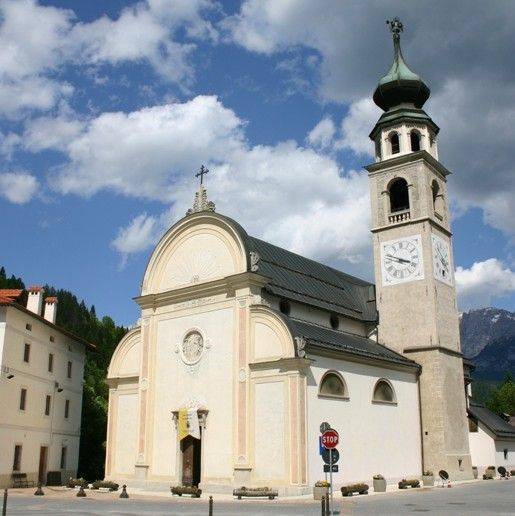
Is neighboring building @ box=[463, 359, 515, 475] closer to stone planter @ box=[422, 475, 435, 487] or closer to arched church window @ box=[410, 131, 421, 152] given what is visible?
stone planter @ box=[422, 475, 435, 487]

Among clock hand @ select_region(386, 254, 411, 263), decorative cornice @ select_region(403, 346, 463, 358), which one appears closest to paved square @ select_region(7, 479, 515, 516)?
decorative cornice @ select_region(403, 346, 463, 358)

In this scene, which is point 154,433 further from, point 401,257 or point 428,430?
point 401,257

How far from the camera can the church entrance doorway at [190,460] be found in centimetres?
3119

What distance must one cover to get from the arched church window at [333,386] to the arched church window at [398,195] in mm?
14545

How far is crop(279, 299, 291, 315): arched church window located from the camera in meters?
33.8

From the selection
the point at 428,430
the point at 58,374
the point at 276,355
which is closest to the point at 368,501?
the point at 276,355

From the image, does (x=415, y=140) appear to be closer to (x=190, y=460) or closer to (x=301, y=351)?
(x=301, y=351)

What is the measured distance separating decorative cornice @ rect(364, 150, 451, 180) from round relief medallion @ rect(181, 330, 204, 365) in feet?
54.7

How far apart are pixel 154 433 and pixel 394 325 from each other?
15.1 m

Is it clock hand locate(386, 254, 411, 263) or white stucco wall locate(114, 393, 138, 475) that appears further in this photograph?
clock hand locate(386, 254, 411, 263)

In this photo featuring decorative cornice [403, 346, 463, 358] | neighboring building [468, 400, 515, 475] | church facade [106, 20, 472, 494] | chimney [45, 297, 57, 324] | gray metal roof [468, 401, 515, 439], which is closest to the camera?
church facade [106, 20, 472, 494]

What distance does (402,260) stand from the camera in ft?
131

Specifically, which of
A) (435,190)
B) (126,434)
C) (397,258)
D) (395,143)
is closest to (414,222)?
(397,258)

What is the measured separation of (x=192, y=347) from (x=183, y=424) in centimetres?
372
